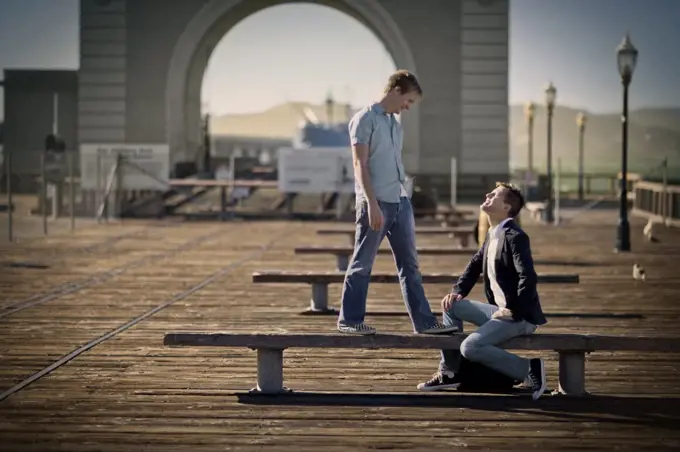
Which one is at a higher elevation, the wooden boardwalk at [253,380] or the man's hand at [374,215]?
the man's hand at [374,215]

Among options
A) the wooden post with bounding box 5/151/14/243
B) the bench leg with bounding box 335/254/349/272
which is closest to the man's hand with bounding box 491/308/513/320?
the bench leg with bounding box 335/254/349/272

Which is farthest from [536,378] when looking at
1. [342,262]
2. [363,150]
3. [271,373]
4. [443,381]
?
[342,262]

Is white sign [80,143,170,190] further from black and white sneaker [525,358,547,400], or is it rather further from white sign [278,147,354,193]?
black and white sneaker [525,358,547,400]

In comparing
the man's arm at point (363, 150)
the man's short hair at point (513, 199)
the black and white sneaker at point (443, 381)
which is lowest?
the black and white sneaker at point (443, 381)

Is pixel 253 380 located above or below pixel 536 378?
below

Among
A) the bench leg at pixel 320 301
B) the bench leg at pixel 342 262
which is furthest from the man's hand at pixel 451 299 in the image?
the bench leg at pixel 342 262

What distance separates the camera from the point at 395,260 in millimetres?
9383

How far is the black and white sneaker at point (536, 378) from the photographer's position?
8859 millimetres

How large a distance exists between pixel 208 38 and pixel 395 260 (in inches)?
1495

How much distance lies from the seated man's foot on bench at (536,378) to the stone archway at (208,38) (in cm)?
3505

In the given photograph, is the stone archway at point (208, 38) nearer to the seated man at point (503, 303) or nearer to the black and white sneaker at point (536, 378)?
the seated man at point (503, 303)

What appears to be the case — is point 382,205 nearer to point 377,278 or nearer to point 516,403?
point 516,403

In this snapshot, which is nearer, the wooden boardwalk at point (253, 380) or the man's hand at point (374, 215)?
the wooden boardwalk at point (253, 380)

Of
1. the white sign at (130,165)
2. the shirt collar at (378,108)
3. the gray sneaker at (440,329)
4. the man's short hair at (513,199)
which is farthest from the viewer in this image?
the white sign at (130,165)
